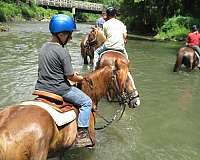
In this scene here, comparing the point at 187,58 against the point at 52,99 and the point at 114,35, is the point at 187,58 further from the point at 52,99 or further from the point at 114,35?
the point at 52,99

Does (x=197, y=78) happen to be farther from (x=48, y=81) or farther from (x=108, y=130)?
(x=48, y=81)

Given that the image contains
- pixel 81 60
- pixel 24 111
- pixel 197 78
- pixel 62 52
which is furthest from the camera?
pixel 81 60

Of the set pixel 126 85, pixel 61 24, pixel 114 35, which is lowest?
pixel 126 85

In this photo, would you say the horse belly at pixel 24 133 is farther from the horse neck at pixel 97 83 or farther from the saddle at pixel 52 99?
the horse neck at pixel 97 83

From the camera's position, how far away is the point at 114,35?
411 inches

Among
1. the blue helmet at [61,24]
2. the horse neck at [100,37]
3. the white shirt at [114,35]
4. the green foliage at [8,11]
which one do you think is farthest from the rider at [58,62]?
the green foliage at [8,11]

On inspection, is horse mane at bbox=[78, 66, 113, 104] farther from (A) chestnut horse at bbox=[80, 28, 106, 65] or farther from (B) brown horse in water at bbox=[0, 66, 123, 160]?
(A) chestnut horse at bbox=[80, 28, 106, 65]

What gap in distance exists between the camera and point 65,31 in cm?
557

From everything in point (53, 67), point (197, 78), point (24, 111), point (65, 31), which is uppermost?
point (65, 31)

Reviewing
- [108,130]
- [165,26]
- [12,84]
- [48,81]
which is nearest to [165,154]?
[108,130]

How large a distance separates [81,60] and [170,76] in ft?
15.0

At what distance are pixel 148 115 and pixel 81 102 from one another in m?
4.29

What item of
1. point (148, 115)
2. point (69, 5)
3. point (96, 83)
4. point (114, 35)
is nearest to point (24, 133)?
point (96, 83)

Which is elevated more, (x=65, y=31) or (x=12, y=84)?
(x=65, y=31)
